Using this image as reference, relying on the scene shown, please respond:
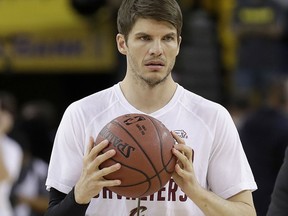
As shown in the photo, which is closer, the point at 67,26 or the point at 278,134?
the point at 278,134

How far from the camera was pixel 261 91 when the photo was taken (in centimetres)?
1294

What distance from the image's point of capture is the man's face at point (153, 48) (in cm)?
530

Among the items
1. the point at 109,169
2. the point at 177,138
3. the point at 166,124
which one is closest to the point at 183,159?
the point at 177,138

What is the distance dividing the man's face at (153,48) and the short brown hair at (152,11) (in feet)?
0.08

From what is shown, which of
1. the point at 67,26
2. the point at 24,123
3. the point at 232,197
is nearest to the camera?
the point at 232,197

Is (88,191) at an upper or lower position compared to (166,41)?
lower

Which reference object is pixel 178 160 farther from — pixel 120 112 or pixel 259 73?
pixel 259 73

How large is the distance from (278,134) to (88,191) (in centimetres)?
430

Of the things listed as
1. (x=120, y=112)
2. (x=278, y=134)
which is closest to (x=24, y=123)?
(x=278, y=134)

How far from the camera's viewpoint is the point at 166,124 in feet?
18.2

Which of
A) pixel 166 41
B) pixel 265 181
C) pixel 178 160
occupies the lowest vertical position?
pixel 265 181

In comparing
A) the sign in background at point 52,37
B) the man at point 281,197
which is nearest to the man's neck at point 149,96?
the man at point 281,197

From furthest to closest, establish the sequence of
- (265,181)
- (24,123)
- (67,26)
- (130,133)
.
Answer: (67,26) → (24,123) → (265,181) → (130,133)

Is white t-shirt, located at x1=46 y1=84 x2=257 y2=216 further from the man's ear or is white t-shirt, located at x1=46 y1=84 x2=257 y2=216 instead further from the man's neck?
the man's ear
